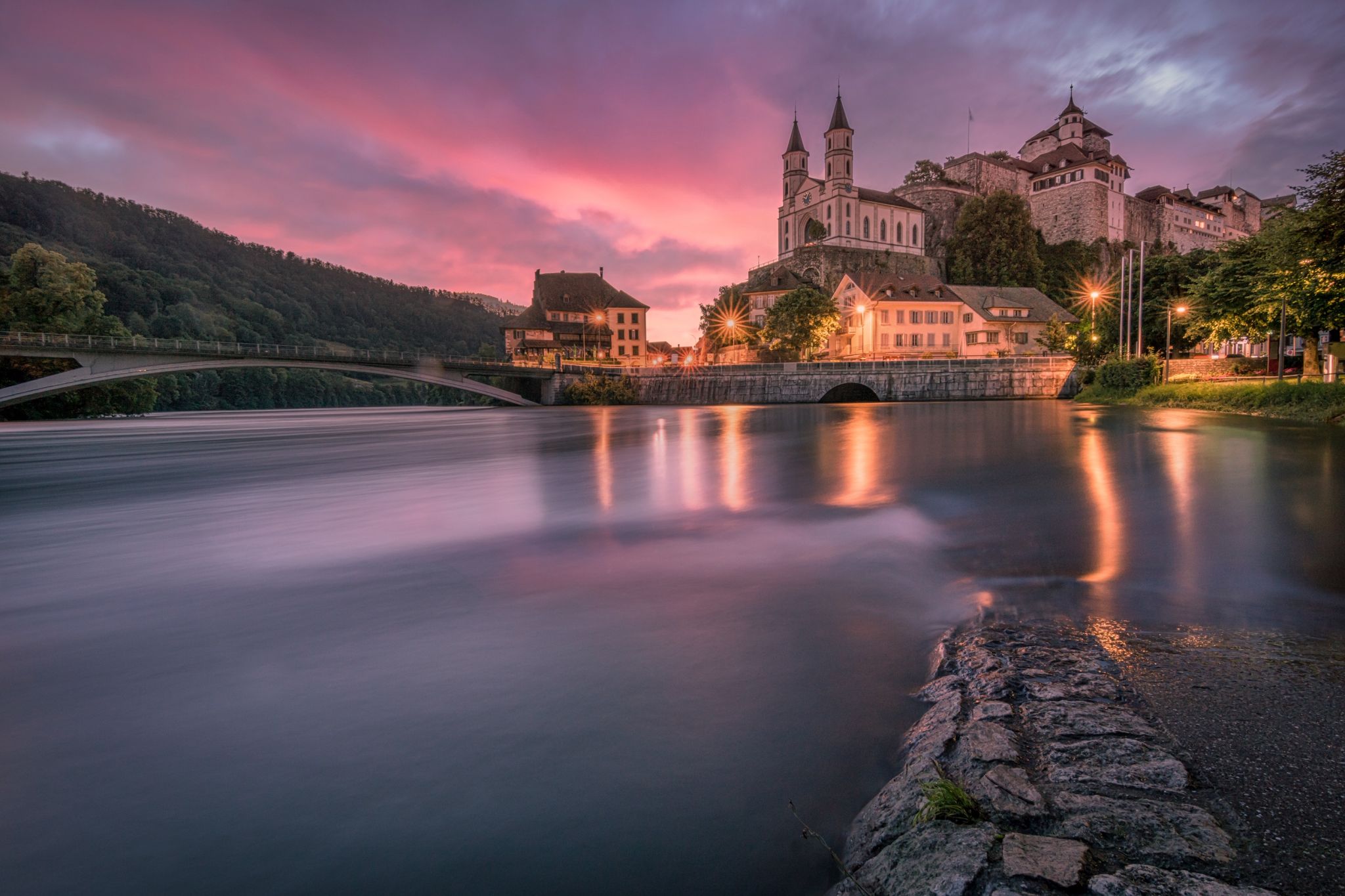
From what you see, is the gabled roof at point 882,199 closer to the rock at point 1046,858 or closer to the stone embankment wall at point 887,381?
the stone embankment wall at point 887,381

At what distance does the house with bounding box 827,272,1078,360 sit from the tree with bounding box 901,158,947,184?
41181 millimetres

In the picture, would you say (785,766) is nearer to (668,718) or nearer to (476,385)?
(668,718)

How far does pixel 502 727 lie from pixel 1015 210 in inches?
4425

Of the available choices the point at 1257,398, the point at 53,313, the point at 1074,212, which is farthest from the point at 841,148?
the point at 53,313

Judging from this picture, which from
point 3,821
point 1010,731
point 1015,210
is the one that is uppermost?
point 1015,210

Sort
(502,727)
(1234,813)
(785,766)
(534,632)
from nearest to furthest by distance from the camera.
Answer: (1234,813) < (785,766) < (502,727) < (534,632)

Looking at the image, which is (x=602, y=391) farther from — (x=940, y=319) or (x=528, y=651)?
(x=528, y=651)

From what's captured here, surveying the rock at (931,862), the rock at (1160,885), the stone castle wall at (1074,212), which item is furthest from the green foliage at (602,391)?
the stone castle wall at (1074,212)

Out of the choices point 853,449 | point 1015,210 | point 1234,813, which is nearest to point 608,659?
point 1234,813

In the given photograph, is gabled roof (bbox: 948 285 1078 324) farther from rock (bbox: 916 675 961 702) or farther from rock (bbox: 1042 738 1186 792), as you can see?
rock (bbox: 1042 738 1186 792)

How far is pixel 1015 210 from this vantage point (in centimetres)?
9619

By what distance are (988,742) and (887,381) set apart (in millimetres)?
62049

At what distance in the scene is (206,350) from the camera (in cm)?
5475

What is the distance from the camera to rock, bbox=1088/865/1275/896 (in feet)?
6.86
